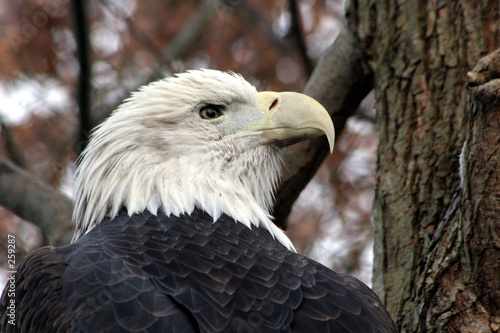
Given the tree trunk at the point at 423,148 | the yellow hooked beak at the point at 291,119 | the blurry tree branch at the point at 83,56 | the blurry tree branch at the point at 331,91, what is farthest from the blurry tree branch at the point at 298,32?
the yellow hooked beak at the point at 291,119

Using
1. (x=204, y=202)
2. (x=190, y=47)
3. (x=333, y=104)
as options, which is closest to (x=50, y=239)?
(x=204, y=202)

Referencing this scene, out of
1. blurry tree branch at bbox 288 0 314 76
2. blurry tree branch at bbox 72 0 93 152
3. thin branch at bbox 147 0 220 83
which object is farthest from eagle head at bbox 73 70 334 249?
thin branch at bbox 147 0 220 83

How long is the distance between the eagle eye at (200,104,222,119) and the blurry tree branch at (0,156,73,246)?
127 cm

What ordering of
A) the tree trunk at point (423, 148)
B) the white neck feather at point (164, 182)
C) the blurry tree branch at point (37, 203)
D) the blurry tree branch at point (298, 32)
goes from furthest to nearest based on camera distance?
the blurry tree branch at point (298, 32), the blurry tree branch at point (37, 203), the white neck feather at point (164, 182), the tree trunk at point (423, 148)

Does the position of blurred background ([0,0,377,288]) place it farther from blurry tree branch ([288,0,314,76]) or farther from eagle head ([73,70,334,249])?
eagle head ([73,70,334,249])

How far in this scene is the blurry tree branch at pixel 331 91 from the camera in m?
4.77

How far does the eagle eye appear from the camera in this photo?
3977mm

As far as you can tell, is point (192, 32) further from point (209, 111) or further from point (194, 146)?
point (194, 146)

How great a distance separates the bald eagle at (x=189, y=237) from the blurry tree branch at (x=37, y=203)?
61 cm

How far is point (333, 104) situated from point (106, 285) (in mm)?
2569

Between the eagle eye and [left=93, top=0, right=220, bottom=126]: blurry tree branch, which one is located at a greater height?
[left=93, top=0, right=220, bottom=126]: blurry tree branch

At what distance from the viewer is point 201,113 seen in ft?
13.1

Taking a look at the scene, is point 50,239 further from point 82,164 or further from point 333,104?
point 333,104

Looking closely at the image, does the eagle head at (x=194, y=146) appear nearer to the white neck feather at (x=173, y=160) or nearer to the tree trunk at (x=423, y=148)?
the white neck feather at (x=173, y=160)
